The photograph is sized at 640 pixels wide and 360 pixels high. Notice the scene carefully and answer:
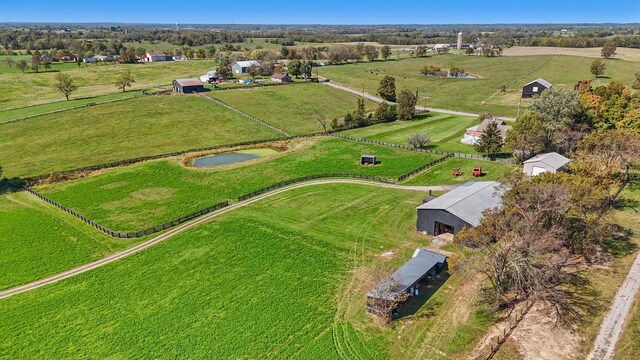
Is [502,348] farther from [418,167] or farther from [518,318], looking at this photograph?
[418,167]

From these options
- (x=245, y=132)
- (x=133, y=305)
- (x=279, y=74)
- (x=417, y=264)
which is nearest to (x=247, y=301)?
(x=133, y=305)

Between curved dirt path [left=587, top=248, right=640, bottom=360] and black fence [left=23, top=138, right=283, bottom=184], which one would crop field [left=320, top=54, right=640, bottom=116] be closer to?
black fence [left=23, top=138, right=283, bottom=184]

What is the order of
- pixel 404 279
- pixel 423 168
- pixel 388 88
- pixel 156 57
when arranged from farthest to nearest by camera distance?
pixel 156 57 < pixel 388 88 < pixel 423 168 < pixel 404 279

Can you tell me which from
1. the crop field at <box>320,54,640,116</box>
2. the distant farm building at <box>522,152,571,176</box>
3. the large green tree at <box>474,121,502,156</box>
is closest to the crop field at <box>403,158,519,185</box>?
the large green tree at <box>474,121,502,156</box>

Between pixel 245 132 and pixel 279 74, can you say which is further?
pixel 279 74

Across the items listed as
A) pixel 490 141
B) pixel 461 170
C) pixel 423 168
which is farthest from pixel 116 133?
pixel 490 141

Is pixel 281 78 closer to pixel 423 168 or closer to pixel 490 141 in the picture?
pixel 423 168

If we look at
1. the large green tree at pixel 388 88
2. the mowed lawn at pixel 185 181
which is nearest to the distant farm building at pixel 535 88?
the large green tree at pixel 388 88
